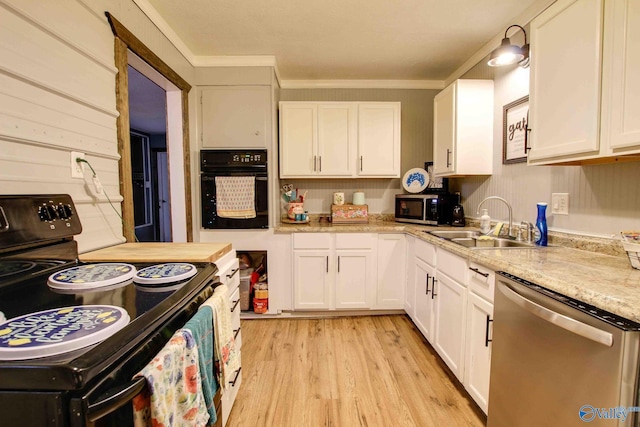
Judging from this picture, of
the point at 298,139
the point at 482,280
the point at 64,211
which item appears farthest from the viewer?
the point at 298,139

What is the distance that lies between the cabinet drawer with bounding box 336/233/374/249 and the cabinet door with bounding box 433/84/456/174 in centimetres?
91

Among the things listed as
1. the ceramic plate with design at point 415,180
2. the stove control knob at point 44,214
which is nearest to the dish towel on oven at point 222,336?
the stove control knob at point 44,214

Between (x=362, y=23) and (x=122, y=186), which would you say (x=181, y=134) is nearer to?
(x=122, y=186)

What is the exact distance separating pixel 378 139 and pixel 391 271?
1294 millimetres

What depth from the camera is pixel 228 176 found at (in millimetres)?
2578

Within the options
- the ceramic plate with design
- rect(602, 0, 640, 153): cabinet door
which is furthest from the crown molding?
rect(602, 0, 640, 153): cabinet door

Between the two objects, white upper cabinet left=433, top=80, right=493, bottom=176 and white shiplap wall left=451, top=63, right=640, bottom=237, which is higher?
white upper cabinet left=433, top=80, right=493, bottom=176

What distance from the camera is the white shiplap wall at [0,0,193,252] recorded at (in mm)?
1045

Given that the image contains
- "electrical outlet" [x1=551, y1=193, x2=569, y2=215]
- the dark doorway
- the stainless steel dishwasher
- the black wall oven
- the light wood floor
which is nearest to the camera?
the stainless steel dishwasher

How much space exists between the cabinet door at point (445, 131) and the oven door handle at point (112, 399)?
2.46 metres

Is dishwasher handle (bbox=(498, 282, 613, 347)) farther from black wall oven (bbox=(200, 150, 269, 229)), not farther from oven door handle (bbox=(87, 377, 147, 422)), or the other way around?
black wall oven (bbox=(200, 150, 269, 229))

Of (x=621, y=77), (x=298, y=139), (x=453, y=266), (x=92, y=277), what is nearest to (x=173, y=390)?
(x=92, y=277)

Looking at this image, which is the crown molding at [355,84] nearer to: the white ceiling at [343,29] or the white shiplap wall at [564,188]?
the white ceiling at [343,29]

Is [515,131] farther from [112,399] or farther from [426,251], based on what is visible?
[112,399]
